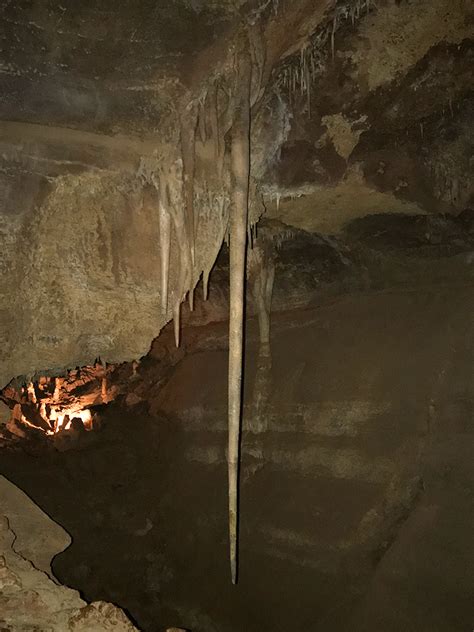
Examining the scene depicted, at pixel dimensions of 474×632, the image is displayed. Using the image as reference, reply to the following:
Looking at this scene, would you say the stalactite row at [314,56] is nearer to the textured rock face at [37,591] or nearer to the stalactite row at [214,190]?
the stalactite row at [214,190]

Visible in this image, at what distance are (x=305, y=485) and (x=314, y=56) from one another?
17.2ft

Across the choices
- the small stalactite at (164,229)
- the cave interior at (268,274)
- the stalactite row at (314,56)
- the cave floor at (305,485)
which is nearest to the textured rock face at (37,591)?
the cave interior at (268,274)

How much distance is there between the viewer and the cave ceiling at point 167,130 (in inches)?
152

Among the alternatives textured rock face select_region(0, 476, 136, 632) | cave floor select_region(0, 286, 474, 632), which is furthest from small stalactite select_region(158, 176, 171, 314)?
cave floor select_region(0, 286, 474, 632)

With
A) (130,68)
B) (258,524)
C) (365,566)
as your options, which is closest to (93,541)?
(258,524)

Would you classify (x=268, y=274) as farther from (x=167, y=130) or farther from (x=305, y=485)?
(x=167, y=130)

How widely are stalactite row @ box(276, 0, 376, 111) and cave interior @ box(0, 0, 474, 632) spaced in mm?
20

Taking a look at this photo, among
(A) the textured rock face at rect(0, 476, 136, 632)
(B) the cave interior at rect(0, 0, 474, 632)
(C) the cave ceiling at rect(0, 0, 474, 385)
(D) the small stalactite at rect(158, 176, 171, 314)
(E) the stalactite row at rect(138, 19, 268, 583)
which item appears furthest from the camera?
(D) the small stalactite at rect(158, 176, 171, 314)

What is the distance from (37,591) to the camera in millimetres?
3373

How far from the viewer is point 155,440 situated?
10.5m

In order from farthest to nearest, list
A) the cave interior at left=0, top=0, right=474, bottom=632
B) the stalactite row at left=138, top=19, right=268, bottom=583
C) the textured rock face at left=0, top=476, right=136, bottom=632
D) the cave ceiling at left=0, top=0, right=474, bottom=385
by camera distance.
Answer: the stalactite row at left=138, top=19, right=268, bottom=583 → the cave interior at left=0, top=0, right=474, bottom=632 → the cave ceiling at left=0, top=0, right=474, bottom=385 → the textured rock face at left=0, top=476, right=136, bottom=632

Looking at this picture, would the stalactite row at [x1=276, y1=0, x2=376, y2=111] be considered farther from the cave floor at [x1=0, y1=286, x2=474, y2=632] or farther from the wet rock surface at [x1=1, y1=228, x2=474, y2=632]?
the cave floor at [x1=0, y1=286, x2=474, y2=632]

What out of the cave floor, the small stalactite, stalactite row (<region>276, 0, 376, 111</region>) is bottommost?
the cave floor

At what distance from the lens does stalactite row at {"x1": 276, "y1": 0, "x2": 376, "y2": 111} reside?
390 cm
